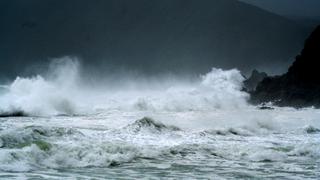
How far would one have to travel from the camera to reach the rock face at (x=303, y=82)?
59250 mm

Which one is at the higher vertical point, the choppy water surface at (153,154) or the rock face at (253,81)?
the rock face at (253,81)

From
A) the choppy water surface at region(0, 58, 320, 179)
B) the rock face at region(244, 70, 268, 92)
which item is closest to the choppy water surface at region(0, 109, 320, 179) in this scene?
the choppy water surface at region(0, 58, 320, 179)

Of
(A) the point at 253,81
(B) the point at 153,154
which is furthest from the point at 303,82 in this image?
(B) the point at 153,154

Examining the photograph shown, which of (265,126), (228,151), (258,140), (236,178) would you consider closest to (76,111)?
(265,126)

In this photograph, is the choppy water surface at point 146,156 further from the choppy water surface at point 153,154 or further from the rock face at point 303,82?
the rock face at point 303,82

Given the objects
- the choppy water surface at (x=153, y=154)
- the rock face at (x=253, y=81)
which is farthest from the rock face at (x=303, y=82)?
the choppy water surface at (x=153, y=154)

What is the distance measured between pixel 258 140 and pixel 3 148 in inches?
386

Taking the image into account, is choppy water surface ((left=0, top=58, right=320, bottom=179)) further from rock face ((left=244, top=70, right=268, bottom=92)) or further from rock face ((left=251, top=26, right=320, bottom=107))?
rock face ((left=244, top=70, right=268, bottom=92))

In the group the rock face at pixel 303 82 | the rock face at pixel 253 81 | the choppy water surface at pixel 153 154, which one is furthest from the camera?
the rock face at pixel 253 81

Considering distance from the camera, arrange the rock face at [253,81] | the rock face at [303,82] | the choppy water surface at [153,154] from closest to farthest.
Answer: the choppy water surface at [153,154], the rock face at [303,82], the rock face at [253,81]

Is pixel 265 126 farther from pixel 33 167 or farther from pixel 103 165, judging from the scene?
pixel 33 167

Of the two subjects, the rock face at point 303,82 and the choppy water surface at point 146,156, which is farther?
the rock face at point 303,82

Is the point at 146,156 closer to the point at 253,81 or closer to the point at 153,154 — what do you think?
the point at 153,154

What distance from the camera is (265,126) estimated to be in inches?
942
